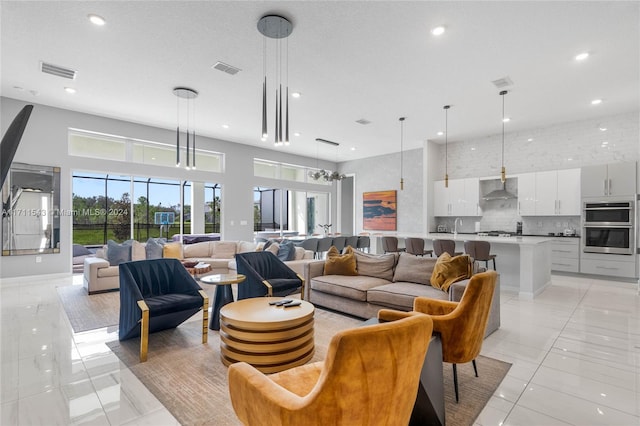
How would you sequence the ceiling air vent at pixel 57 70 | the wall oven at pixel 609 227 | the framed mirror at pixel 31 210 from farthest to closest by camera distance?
the wall oven at pixel 609 227 < the framed mirror at pixel 31 210 < the ceiling air vent at pixel 57 70

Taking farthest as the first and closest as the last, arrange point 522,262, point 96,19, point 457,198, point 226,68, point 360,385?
point 457,198, point 522,262, point 226,68, point 96,19, point 360,385

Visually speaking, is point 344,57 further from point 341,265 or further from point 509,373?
point 509,373

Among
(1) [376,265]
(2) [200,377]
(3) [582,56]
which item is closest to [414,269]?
(1) [376,265]

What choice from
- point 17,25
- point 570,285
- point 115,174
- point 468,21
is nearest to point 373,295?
point 468,21

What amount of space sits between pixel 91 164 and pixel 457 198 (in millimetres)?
8749

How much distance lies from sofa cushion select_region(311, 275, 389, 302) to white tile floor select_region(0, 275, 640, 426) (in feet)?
4.55

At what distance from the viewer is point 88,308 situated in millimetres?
4719

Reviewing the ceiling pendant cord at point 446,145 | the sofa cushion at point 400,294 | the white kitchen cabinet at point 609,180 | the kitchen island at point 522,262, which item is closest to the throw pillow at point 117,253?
the sofa cushion at point 400,294

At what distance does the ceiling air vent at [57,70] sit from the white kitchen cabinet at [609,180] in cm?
945

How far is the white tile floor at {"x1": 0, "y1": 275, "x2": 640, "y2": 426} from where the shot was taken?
2344mm

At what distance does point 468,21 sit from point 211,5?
9.14 feet

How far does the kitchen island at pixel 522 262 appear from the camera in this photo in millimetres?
5355

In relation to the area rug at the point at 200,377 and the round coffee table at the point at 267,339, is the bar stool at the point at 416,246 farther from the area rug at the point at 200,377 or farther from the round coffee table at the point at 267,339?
the round coffee table at the point at 267,339

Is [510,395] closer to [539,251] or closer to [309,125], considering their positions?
[539,251]
